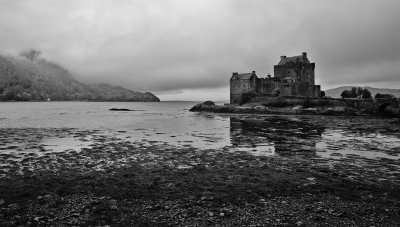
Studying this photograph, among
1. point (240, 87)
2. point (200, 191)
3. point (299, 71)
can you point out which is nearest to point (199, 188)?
point (200, 191)

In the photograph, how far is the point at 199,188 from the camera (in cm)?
1142

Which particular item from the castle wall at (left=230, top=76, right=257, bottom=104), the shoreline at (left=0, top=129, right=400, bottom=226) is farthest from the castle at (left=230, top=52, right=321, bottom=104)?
the shoreline at (left=0, top=129, right=400, bottom=226)

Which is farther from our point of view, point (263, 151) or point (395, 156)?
point (263, 151)

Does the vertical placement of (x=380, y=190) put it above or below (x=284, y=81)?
below

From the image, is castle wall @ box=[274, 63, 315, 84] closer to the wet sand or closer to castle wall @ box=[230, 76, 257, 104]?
castle wall @ box=[230, 76, 257, 104]

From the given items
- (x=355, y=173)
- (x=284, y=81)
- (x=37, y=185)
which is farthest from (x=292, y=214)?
(x=284, y=81)

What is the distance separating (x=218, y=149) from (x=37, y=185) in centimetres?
1278

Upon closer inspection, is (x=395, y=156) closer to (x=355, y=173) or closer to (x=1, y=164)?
(x=355, y=173)

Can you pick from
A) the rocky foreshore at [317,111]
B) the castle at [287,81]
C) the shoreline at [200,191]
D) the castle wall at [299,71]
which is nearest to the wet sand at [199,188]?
the shoreline at [200,191]

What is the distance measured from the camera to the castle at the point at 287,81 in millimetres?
92188

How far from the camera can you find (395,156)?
61.0ft

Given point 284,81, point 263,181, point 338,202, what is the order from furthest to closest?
point 284,81, point 263,181, point 338,202

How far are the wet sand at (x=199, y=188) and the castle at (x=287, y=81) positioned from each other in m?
75.4

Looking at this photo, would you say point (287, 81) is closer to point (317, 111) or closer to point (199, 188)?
point (317, 111)
